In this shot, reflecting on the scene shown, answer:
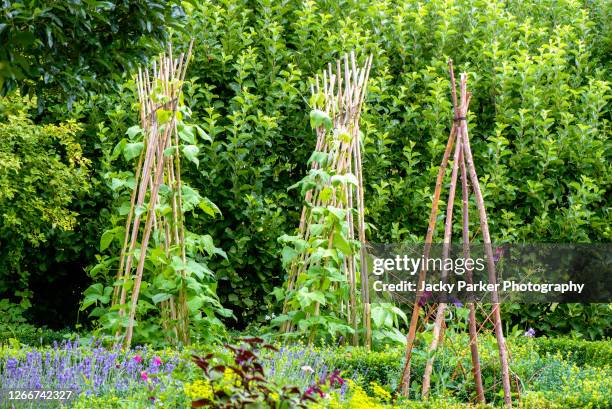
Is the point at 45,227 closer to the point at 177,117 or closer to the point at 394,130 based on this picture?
the point at 177,117

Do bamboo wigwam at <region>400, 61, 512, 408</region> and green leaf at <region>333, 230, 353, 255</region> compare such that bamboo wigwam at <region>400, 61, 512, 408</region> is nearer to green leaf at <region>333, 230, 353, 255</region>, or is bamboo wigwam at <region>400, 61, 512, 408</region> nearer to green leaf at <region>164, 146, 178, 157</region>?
green leaf at <region>333, 230, 353, 255</region>

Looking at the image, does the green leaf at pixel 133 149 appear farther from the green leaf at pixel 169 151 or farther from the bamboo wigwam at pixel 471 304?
the bamboo wigwam at pixel 471 304

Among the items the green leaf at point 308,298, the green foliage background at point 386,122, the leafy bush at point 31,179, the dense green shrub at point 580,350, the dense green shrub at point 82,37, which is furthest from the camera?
the green foliage background at point 386,122

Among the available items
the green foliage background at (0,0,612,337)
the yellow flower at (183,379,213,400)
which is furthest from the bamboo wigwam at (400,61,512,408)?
the green foliage background at (0,0,612,337)

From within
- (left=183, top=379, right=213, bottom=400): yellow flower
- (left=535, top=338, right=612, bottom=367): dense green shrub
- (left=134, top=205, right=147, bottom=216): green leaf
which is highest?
(left=134, top=205, right=147, bottom=216): green leaf

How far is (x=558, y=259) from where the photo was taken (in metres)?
6.94

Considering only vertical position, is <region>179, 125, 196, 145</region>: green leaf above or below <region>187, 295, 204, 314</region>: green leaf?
above

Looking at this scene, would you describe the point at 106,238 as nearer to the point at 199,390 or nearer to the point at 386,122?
the point at 199,390

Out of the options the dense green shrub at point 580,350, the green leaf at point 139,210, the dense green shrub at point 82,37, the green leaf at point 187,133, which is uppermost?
the dense green shrub at point 82,37

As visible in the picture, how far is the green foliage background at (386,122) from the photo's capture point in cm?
689

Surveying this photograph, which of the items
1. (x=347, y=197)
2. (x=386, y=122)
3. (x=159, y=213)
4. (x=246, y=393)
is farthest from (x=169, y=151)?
(x=246, y=393)

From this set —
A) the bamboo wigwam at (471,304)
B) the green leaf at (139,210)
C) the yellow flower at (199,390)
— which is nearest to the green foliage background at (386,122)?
the green leaf at (139,210)

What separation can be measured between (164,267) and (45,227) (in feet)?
5.48

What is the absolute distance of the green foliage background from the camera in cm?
689
